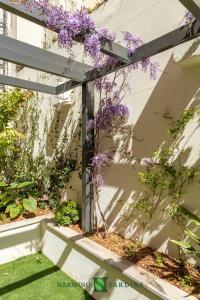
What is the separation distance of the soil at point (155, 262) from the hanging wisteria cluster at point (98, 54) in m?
1.00

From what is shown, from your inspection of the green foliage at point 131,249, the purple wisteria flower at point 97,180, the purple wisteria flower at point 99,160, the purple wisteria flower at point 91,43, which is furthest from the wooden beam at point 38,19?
the green foliage at point 131,249

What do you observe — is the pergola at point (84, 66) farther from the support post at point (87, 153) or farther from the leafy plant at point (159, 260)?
the leafy plant at point (159, 260)

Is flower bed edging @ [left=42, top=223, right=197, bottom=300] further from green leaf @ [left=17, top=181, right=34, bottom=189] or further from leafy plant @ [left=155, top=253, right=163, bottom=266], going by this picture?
green leaf @ [left=17, top=181, right=34, bottom=189]

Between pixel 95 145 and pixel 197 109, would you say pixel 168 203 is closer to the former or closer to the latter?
pixel 197 109

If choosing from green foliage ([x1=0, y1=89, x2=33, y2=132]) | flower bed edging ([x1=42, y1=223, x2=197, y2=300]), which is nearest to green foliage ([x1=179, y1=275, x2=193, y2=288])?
flower bed edging ([x1=42, y1=223, x2=197, y2=300])

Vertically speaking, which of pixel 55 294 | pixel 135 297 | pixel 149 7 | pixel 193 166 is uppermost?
pixel 149 7

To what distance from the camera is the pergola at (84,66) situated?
2.77 metres

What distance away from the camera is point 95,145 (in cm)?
494

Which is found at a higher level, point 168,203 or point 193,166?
point 193,166

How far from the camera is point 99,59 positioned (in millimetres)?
3717

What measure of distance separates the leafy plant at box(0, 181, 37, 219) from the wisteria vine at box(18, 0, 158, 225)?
1.81 meters

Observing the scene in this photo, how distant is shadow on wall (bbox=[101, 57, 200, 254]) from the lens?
3.58 metres

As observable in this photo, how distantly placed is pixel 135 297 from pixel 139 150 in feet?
6.75

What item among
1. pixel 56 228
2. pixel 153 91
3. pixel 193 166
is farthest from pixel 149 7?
pixel 56 228
